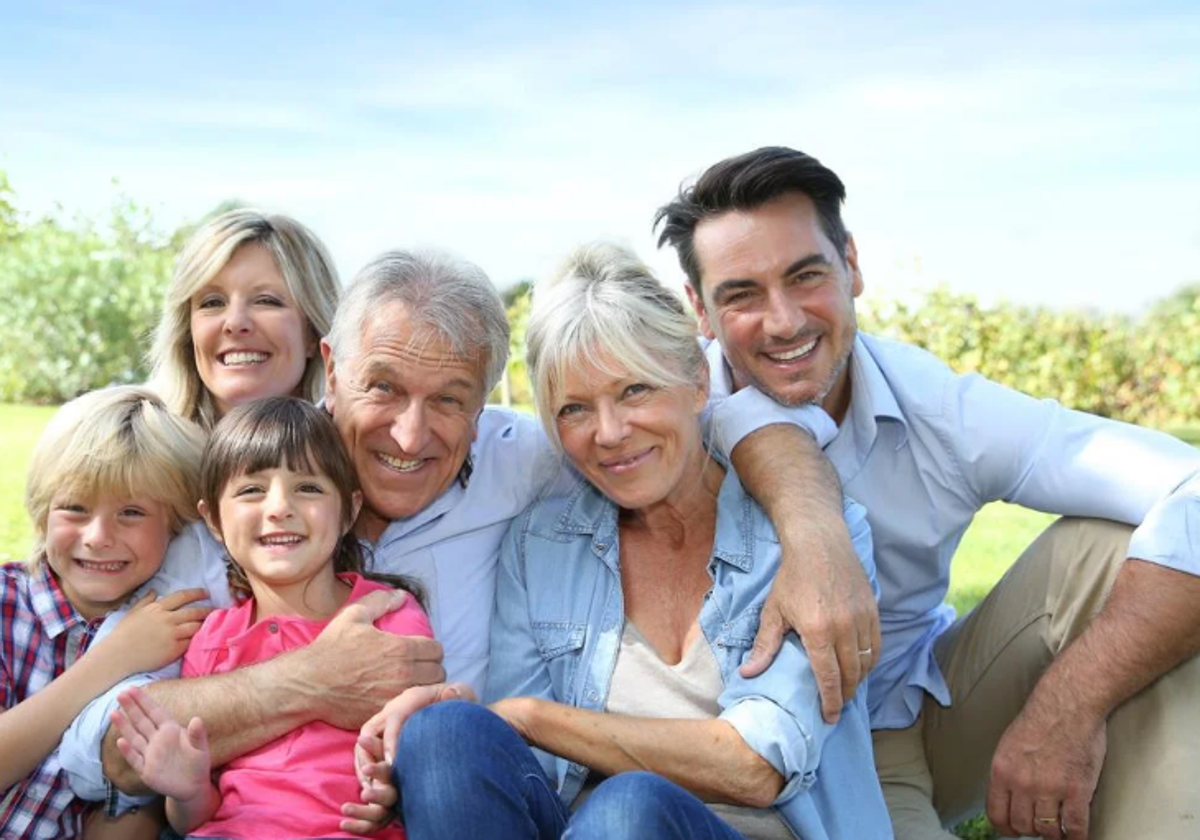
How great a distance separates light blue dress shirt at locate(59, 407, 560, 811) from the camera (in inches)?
132

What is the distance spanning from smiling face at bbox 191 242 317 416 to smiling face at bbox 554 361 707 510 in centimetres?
124

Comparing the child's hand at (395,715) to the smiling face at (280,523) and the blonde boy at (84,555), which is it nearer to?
the smiling face at (280,523)

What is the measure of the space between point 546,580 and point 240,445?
82 cm

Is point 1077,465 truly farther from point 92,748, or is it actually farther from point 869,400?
point 92,748

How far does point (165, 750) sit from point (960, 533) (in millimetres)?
2366

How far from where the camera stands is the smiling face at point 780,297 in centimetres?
376

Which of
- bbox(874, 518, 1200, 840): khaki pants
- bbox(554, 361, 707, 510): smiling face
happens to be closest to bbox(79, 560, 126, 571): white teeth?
bbox(554, 361, 707, 510): smiling face

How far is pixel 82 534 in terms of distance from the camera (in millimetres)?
3314

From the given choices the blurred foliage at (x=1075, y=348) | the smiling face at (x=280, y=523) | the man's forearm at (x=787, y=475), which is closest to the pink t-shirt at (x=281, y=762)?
the smiling face at (x=280, y=523)

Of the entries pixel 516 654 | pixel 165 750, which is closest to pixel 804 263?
pixel 516 654

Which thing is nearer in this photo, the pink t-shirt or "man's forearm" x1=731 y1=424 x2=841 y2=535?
the pink t-shirt

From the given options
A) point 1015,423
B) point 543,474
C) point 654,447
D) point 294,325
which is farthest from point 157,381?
point 1015,423

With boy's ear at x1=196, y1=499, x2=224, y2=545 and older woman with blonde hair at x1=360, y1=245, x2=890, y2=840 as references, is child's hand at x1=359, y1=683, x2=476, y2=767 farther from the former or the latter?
boy's ear at x1=196, y1=499, x2=224, y2=545

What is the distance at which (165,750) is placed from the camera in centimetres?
281
